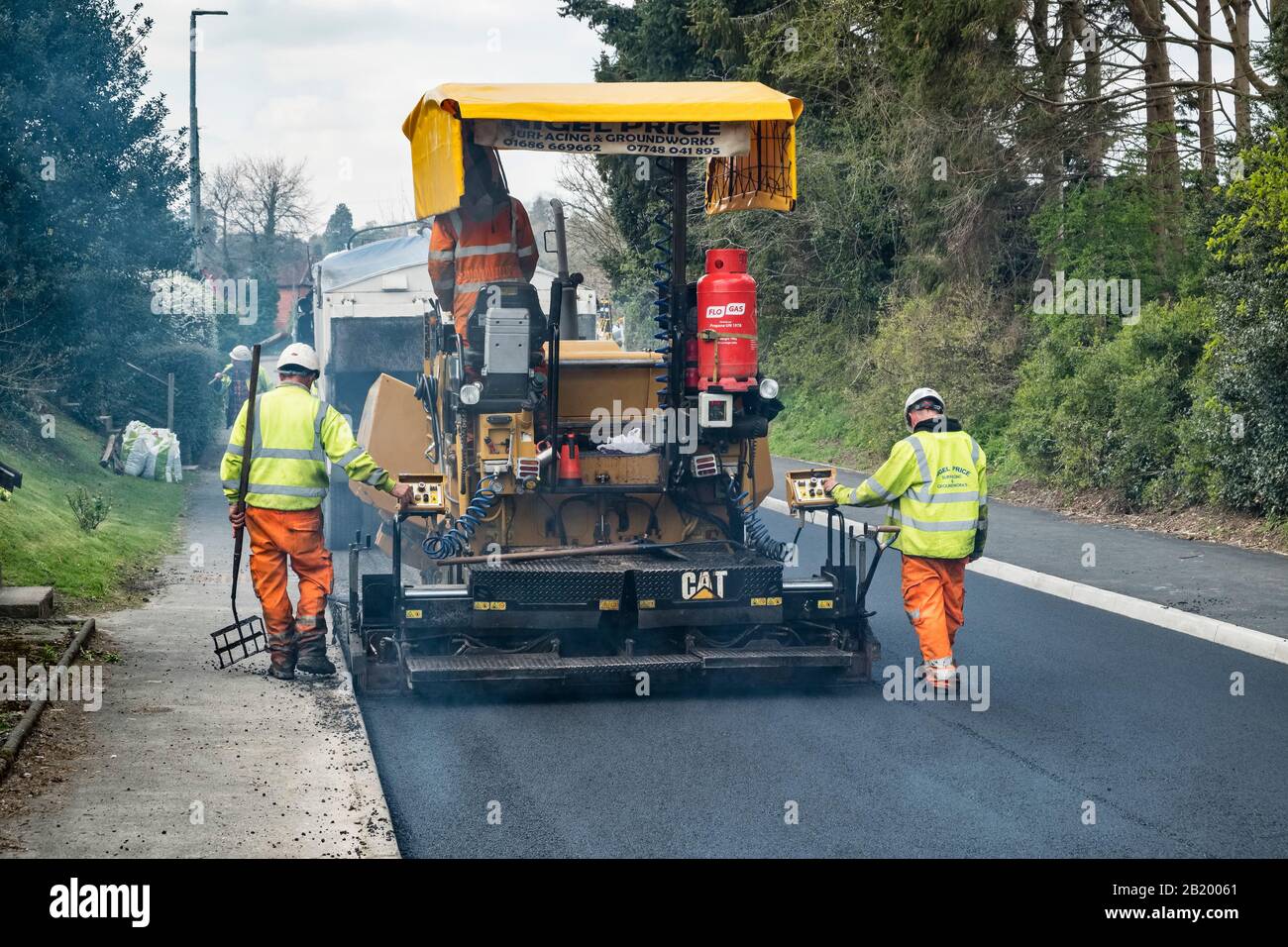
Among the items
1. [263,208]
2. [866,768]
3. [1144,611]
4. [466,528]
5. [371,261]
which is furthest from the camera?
[263,208]

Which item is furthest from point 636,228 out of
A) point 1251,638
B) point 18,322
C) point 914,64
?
point 1251,638

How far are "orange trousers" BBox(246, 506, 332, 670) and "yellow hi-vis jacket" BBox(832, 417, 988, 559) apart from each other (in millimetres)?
3070

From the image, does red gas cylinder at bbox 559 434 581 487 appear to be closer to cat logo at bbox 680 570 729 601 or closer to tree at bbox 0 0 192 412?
cat logo at bbox 680 570 729 601

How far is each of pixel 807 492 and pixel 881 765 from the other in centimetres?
240

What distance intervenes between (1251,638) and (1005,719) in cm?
293

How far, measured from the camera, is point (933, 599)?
868 cm

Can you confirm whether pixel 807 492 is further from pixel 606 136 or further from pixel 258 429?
pixel 258 429

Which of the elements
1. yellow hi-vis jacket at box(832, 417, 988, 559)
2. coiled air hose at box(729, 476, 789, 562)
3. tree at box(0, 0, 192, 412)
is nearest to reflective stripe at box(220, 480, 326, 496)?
coiled air hose at box(729, 476, 789, 562)

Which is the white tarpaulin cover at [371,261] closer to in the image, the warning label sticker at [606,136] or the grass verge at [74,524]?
the grass verge at [74,524]

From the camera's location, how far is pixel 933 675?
8.73 meters

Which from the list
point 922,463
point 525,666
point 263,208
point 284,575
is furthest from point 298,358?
point 263,208

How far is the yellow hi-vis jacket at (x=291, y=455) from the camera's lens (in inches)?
349

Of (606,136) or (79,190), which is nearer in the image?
(606,136)

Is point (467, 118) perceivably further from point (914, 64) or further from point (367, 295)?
point (914, 64)
